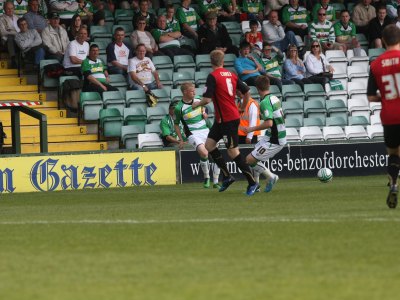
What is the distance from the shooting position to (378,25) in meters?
29.5

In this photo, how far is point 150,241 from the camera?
1048 centimetres

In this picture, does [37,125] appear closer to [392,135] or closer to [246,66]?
[246,66]

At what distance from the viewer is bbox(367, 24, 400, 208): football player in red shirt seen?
42.2 feet

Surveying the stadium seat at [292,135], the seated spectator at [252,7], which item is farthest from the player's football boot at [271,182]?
the seated spectator at [252,7]

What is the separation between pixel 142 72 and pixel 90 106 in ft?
4.81

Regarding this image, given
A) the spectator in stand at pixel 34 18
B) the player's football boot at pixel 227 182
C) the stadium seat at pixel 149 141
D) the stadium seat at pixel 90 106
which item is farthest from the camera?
the spectator in stand at pixel 34 18

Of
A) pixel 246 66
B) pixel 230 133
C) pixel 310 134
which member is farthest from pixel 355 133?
pixel 230 133

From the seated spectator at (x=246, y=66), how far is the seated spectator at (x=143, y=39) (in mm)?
Result: 1976

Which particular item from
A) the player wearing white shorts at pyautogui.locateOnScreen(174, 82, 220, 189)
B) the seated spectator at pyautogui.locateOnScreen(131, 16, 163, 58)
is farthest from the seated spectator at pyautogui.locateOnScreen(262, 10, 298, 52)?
the player wearing white shorts at pyautogui.locateOnScreen(174, 82, 220, 189)

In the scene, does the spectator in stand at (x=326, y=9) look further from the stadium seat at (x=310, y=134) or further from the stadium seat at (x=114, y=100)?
the stadium seat at (x=114, y=100)

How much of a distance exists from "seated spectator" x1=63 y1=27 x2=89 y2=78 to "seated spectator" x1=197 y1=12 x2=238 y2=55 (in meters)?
3.04

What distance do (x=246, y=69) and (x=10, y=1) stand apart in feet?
17.6

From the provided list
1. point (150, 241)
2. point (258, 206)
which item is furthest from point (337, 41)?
point (150, 241)

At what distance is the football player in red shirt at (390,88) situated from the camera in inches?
507
